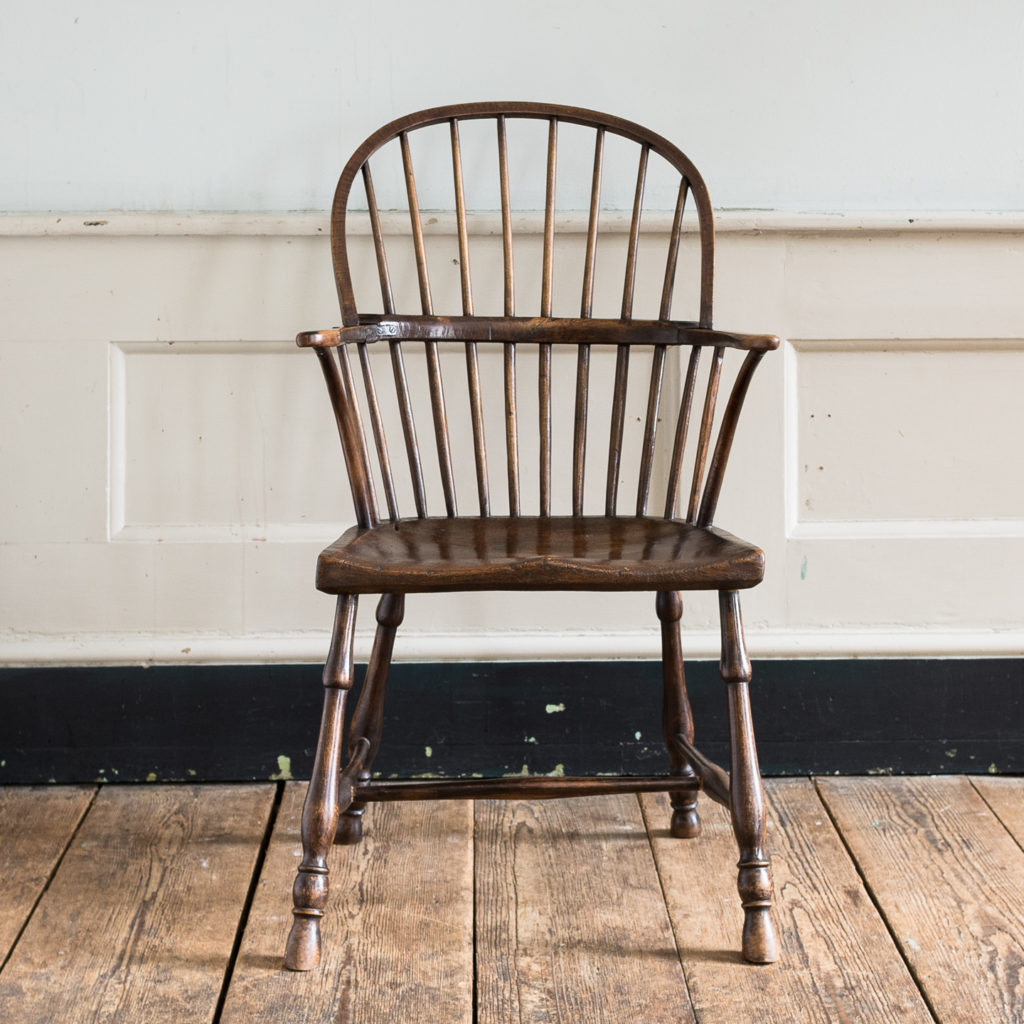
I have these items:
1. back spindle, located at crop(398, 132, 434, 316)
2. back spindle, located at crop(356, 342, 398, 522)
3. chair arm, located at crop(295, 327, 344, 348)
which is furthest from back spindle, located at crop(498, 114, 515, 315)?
chair arm, located at crop(295, 327, 344, 348)

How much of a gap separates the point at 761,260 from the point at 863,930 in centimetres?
93

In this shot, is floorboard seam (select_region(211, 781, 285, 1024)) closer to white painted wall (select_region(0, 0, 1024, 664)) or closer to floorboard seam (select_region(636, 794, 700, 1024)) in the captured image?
white painted wall (select_region(0, 0, 1024, 664))

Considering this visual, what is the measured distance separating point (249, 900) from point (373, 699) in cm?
28

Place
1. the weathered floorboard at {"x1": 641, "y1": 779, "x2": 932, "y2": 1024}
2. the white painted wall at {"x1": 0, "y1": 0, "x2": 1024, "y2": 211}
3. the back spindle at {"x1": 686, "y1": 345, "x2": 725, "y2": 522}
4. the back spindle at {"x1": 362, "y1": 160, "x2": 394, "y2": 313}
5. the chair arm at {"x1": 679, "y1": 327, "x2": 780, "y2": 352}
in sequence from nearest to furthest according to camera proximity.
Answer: the weathered floorboard at {"x1": 641, "y1": 779, "x2": 932, "y2": 1024}, the chair arm at {"x1": 679, "y1": 327, "x2": 780, "y2": 352}, the back spindle at {"x1": 686, "y1": 345, "x2": 725, "y2": 522}, the back spindle at {"x1": 362, "y1": 160, "x2": 394, "y2": 313}, the white painted wall at {"x1": 0, "y1": 0, "x2": 1024, "y2": 211}

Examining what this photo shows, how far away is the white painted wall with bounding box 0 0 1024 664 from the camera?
1537 mm

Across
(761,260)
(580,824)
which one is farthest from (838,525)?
(580,824)

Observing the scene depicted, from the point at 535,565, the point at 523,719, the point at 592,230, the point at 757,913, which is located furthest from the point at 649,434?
the point at 757,913

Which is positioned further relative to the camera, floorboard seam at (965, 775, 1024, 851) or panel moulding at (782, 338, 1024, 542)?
panel moulding at (782, 338, 1024, 542)

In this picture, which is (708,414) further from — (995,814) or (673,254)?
(995,814)

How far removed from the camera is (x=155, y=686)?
1.59m

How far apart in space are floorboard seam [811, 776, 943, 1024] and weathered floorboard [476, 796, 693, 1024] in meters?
0.24

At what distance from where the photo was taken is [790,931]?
46.3 inches

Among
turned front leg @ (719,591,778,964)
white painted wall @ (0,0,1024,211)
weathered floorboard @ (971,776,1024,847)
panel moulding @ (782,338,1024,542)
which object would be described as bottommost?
weathered floorboard @ (971,776,1024,847)

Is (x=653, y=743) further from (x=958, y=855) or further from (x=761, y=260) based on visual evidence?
(x=761, y=260)
